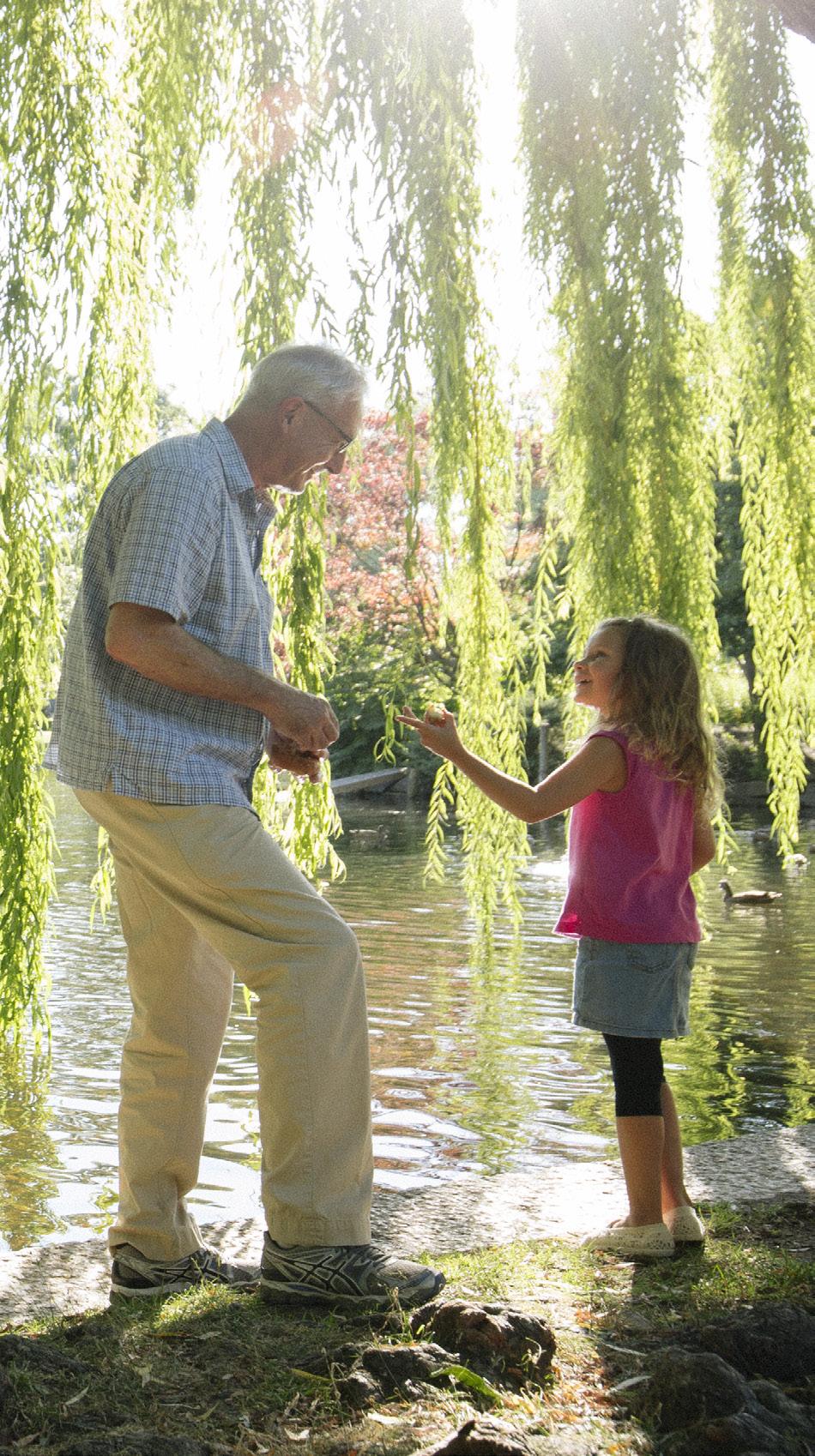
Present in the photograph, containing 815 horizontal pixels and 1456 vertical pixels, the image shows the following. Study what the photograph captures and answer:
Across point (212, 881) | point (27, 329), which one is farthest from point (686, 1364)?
point (27, 329)

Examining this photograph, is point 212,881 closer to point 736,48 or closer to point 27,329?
point 27,329

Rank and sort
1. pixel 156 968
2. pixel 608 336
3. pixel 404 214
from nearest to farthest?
pixel 156 968
pixel 404 214
pixel 608 336

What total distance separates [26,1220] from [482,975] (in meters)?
4.80

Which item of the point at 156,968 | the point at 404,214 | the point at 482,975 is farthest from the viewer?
the point at 482,975

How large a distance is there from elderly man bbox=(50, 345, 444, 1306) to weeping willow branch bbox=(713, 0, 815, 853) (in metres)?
2.19

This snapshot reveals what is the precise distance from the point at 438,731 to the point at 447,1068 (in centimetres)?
341

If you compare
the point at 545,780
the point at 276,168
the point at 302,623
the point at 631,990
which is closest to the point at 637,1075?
the point at 631,990

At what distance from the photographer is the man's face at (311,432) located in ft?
9.24

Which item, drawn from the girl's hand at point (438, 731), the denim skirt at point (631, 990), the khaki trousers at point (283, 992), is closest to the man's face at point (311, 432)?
the girl's hand at point (438, 731)

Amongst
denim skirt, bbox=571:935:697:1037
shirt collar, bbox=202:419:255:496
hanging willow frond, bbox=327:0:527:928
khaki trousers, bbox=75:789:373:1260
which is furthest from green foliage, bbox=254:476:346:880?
khaki trousers, bbox=75:789:373:1260

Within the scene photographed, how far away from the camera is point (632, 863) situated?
3164 millimetres

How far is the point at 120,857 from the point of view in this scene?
2816mm

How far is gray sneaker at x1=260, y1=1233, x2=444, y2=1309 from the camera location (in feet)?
8.25

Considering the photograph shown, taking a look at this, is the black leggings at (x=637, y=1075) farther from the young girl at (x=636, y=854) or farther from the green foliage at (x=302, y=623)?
the green foliage at (x=302, y=623)
